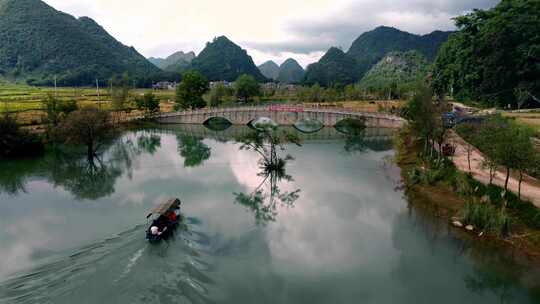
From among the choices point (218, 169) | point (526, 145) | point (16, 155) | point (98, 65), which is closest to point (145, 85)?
point (98, 65)

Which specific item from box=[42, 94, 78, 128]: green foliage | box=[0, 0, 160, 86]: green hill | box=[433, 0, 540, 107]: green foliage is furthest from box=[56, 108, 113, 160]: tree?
box=[0, 0, 160, 86]: green hill

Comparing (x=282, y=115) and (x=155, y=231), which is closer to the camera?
(x=155, y=231)

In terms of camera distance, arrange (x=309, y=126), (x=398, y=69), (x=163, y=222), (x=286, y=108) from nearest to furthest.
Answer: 1. (x=163, y=222)
2. (x=286, y=108)
3. (x=309, y=126)
4. (x=398, y=69)

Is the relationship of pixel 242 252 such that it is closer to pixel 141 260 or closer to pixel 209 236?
pixel 209 236

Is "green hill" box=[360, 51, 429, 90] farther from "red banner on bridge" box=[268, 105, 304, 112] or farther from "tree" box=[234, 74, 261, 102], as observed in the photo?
"red banner on bridge" box=[268, 105, 304, 112]

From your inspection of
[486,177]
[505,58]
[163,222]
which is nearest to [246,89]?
[505,58]

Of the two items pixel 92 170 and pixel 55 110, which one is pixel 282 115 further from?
pixel 92 170

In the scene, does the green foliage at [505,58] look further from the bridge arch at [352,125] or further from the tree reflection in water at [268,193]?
the tree reflection in water at [268,193]
